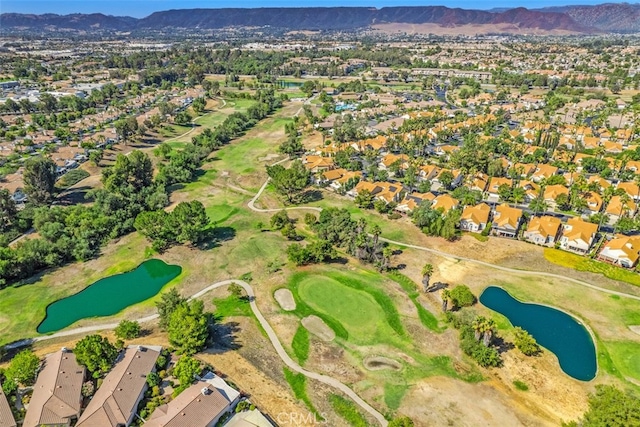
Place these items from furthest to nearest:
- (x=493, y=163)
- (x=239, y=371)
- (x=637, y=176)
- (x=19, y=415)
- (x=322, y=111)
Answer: (x=322, y=111) → (x=493, y=163) → (x=637, y=176) → (x=239, y=371) → (x=19, y=415)

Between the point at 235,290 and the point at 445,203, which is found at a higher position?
the point at 235,290

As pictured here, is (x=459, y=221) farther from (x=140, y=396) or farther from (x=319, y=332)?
(x=140, y=396)

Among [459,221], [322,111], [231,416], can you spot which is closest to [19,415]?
[231,416]

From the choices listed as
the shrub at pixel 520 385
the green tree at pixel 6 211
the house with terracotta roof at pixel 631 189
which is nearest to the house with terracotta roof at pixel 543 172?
the house with terracotta roof at pixel 631 189

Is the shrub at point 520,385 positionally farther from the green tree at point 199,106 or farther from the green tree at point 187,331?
the green tree at point 199,106

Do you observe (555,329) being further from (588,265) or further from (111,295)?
(111,295)

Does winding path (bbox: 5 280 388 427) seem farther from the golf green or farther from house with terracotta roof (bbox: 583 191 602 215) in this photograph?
house with terracotta roof (bbox: 583 191 602 215)

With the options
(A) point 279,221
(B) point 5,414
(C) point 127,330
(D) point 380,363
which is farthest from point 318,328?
(B) point 5,414
